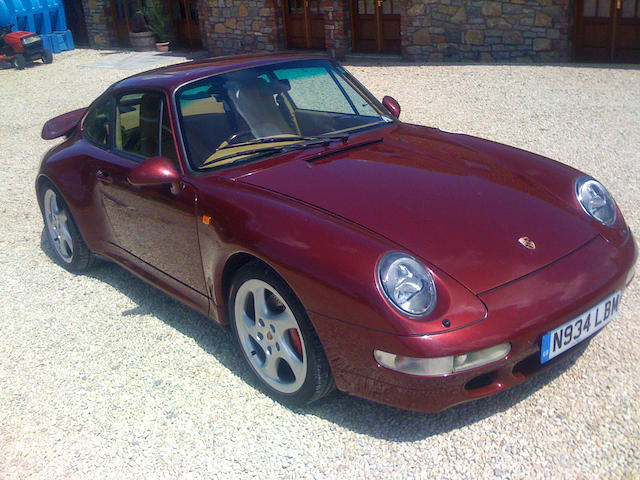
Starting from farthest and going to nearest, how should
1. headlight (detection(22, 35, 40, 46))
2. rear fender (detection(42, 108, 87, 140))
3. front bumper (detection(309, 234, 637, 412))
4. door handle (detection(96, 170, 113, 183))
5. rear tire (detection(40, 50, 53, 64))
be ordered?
rear tire (detection(40, 50, 53, 64)) → headlight (detection(22, 35, 40, 46)) → rear fender (detection(42, 108, 87, 140)) → door handle (detection(96, 170, 113, 183)) → front bumper (detection(309, 234, 637, 412))

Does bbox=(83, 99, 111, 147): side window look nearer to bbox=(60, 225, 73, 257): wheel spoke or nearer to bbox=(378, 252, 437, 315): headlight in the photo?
bbox=(60, 225, 73, 257): wheel spoke

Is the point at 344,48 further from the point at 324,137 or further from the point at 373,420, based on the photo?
the point at 373,420

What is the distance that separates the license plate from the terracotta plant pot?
54.9 feet

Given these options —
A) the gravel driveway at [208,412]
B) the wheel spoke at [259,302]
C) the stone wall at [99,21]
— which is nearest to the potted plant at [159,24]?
the stone wall at [99,21]

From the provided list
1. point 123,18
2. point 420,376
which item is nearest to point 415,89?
point 420,376

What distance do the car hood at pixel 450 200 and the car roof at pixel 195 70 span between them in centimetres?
83

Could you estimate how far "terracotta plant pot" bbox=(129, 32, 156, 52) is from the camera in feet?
59.6

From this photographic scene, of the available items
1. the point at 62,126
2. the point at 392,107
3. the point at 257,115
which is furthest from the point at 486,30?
the point at 257,115

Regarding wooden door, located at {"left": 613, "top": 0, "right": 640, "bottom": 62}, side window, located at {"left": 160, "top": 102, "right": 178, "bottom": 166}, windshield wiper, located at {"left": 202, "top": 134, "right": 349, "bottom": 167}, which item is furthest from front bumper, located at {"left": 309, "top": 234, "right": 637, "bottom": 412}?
wooden door, located at {"left": 613, "top": 0, "right": 640, "bottom": 62}

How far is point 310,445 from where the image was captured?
127 inches

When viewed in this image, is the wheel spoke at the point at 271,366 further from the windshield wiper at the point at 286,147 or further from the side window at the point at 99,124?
the side window at the point at 99,124

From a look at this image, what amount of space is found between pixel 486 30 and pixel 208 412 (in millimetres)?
10482

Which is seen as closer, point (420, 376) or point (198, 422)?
point (420, 376)

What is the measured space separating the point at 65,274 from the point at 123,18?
16040mm
